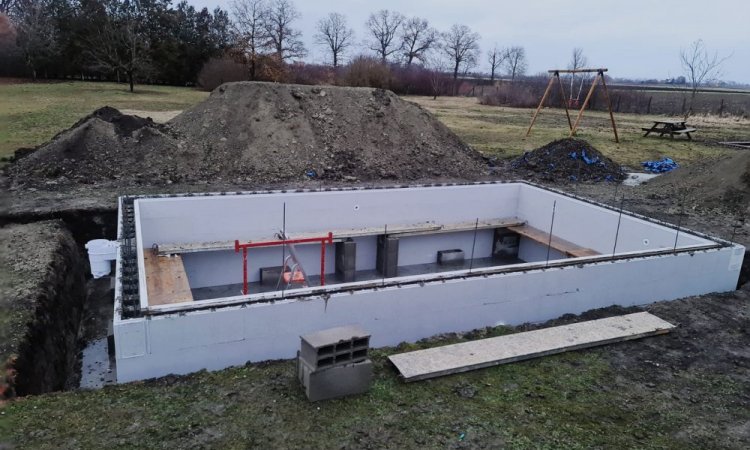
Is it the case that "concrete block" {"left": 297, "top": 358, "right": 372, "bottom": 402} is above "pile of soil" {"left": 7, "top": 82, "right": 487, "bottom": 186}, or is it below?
below

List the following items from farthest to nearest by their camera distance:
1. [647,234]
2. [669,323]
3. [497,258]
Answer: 1. [497,258]
2. [647,234]
3. [669,323]

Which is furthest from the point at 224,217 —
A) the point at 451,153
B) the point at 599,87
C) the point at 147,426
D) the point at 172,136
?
the point at 599,87

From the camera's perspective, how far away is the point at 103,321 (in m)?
7.45

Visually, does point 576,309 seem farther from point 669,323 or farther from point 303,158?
point 303,158

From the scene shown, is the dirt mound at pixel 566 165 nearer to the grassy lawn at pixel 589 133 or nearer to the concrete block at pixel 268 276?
the grassy lawn at pixel 589 133

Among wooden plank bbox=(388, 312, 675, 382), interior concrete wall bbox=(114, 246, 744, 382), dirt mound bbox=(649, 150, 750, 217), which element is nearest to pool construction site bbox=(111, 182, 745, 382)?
interior concrete wall bbox=(114, 246, 744, 382)

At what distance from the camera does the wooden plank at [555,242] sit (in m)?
9.02

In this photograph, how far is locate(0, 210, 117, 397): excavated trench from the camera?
16.7 ft

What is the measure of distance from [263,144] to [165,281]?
764 cm

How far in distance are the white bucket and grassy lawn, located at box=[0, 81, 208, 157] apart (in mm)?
8548

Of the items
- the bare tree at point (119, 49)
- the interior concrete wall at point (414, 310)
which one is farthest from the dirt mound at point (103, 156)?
the bare tree at point (119, 49)

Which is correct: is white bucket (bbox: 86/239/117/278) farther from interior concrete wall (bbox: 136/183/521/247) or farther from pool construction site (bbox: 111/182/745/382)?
interior concrete wall (bbox: 136/183/521/247)

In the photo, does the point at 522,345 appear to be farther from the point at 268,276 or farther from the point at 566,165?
the point at 566,165

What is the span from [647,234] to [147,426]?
7661mm
